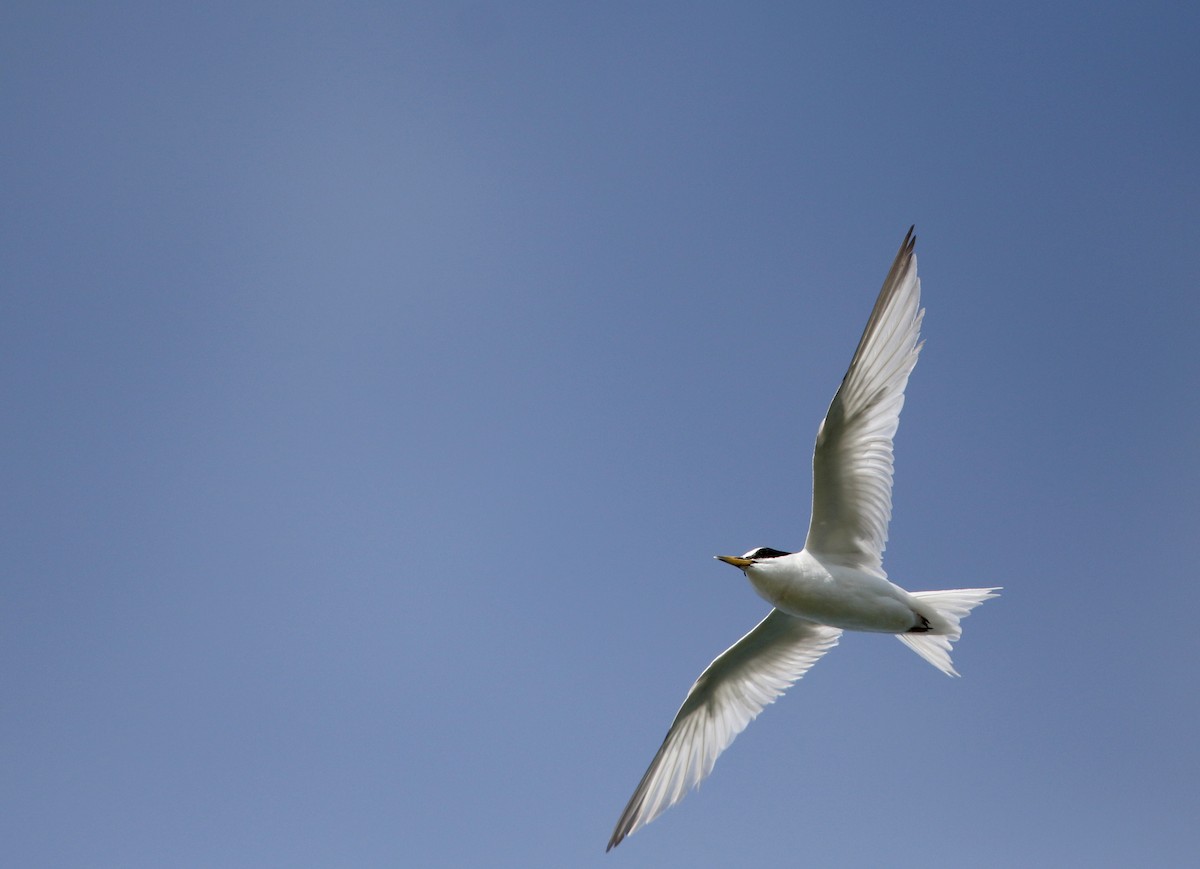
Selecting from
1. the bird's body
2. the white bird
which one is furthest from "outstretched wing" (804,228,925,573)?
the bird's body

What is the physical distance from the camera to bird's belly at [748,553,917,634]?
34.1 ft

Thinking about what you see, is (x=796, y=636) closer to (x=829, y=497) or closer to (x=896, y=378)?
(x=829, y=497)

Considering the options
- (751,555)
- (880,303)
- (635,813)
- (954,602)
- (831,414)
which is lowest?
(635,813)

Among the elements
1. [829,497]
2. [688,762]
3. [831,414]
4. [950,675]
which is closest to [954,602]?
[950,675]

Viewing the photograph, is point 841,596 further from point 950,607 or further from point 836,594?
point 950,607

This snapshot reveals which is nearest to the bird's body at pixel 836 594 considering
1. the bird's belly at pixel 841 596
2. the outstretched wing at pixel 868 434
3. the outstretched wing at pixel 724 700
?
the bird's belly at pixel 841 596

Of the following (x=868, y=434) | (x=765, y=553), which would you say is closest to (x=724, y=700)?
(x=765, y=553)

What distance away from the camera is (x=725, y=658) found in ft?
40.8

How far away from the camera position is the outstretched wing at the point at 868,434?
995 centimetres

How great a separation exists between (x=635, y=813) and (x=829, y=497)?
465 centimetres

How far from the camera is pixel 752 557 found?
11.0 m

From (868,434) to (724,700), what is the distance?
14.2 feet

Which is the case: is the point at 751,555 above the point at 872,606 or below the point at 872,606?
above

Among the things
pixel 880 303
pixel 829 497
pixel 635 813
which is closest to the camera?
pixel 880 303
